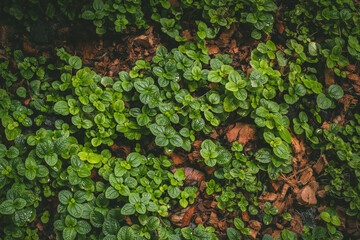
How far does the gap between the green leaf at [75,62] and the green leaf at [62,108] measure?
0.50 meters

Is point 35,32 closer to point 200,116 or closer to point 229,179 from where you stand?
point 200,116

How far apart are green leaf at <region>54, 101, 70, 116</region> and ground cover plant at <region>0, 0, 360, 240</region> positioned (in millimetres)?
12

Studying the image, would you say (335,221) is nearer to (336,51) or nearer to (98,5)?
(336,51)

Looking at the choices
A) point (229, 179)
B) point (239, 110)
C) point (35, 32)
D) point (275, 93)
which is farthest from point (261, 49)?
point (35, 32)

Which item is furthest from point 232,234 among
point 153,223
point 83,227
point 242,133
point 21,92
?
point 21,92

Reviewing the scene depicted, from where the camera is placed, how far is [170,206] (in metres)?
2.58

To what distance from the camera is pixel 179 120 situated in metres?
2.75

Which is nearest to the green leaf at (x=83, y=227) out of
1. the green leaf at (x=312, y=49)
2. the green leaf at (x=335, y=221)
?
the green leaf at (x=335, y=221)

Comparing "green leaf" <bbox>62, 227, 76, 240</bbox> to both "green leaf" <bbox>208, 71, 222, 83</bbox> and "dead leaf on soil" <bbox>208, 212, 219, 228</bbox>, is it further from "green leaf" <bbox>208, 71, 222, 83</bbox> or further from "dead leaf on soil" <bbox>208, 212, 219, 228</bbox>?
"green leaf" <bbox>208, 71, 222, 83</bbox>

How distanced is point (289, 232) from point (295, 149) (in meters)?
0.92

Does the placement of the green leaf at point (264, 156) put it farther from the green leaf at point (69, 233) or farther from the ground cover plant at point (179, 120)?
the green leaf at point (69, 233)

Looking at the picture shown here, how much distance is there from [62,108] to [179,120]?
131cm

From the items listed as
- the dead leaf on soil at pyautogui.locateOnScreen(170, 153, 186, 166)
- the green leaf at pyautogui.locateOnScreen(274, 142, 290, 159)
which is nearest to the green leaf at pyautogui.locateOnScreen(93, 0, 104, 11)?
the dead leaf on soil at pyautogui.locateOnScreen(170, 153, 186, 166)

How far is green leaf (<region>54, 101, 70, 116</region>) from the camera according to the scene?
2.67 metres
